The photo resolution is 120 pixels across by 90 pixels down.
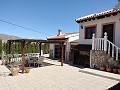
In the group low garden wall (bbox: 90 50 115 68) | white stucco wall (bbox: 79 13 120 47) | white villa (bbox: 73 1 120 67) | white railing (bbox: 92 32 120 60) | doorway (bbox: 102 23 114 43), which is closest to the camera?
white railing (bbox: 92 32 120 60)

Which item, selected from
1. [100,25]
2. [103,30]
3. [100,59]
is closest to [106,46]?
[100,59]

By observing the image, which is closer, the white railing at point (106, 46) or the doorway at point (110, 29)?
the white railing at point (106, 46)

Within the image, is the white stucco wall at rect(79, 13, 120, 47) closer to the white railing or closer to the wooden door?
the wooden door

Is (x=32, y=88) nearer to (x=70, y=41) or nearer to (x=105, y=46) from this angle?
(x=105, y=46)

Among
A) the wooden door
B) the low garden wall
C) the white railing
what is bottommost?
the low garden wall

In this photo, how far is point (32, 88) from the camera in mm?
6777

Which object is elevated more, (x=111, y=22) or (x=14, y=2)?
(x=14, y=2)

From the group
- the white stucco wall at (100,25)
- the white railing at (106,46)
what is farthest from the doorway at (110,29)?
the white railing at (106,46)

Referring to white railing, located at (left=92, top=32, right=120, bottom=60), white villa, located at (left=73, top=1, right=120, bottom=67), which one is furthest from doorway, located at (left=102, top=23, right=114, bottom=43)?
white railing, located at (left=92, top=32, right=120, bottom=60)

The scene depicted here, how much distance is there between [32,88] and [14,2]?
1446 cm

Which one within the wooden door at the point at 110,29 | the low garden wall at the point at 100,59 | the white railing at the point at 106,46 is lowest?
the low garden wall at the point at 100,59

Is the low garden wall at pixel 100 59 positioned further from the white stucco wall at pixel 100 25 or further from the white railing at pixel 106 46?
the white stucco wall at pixel 100 25

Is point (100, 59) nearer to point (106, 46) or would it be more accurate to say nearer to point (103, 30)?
point (106, 46)

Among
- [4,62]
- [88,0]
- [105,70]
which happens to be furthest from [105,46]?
[4,62]
